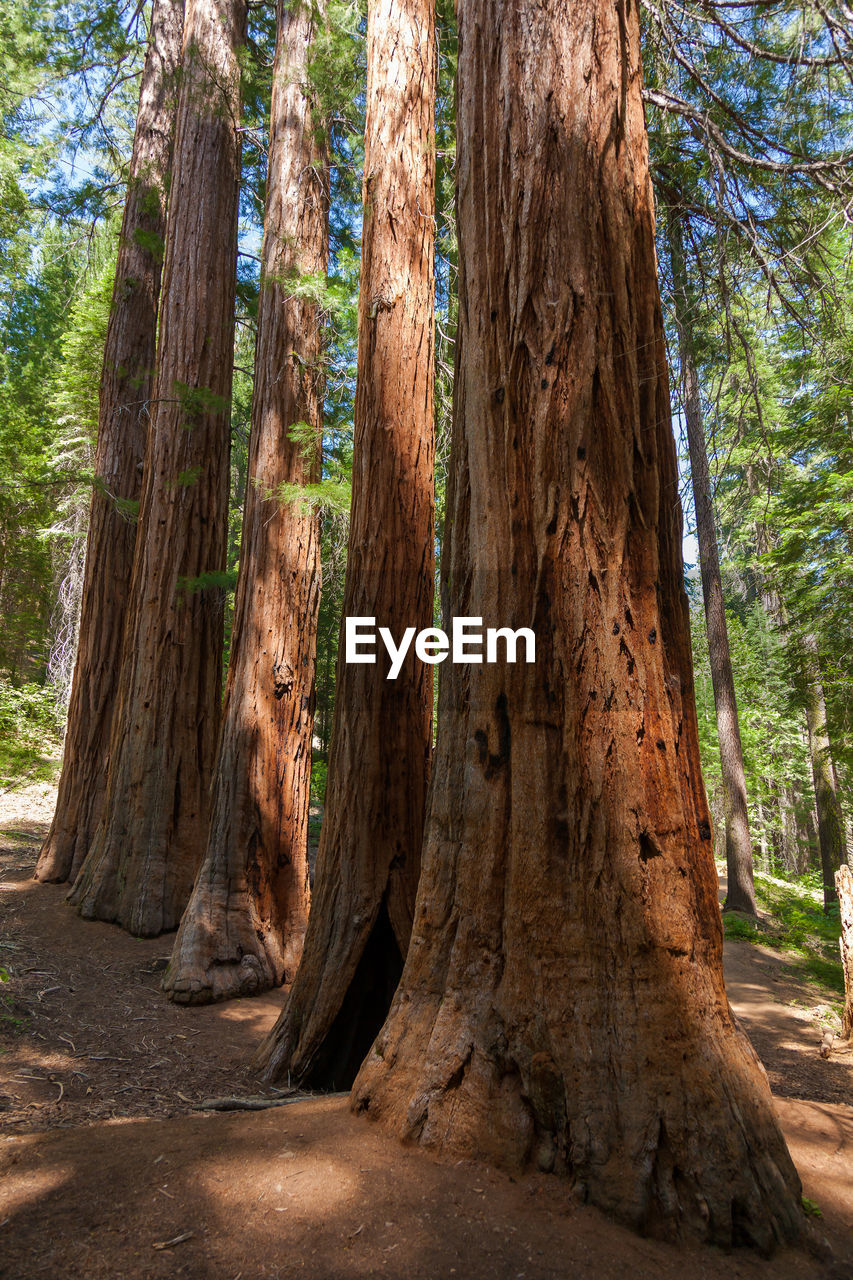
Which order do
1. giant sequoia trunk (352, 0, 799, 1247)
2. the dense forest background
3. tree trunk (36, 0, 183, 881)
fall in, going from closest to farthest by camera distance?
giant sequoia trunk (352, 0, 799, 1247) < the dense forest background < tree trunk (36, 0, 183, 881)

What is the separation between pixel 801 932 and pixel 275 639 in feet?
36.4

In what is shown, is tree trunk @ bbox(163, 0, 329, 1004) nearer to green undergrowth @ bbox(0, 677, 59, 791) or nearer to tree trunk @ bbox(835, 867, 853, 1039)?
tree trunk @ bbox(835, 867, 853, 1039)

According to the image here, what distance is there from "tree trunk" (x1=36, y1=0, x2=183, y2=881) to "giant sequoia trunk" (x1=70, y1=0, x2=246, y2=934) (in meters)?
0.98

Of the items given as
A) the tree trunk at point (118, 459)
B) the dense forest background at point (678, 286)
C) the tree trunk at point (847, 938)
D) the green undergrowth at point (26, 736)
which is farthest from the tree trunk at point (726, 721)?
the green undergrowth at point (26, 736)

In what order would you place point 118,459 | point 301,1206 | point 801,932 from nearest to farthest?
point 301,1206, point 118,459, point 801,932

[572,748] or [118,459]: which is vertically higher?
[118,459]

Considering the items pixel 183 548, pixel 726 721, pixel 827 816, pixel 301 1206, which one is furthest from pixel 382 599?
pixel 827 816

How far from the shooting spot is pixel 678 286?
594 cm

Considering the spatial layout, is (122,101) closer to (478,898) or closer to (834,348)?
(834,348)

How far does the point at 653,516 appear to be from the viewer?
2.74 m

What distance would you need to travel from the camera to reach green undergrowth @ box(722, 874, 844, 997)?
10570mm

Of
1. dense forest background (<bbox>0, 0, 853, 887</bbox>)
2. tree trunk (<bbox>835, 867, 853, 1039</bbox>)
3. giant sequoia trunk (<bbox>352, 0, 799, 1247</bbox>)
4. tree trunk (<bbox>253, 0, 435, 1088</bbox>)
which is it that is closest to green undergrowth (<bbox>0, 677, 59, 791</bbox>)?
dense forest background (<bbox>0, 0, 853, 887</bbox>)

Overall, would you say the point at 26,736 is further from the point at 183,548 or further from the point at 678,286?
the point at 678,286

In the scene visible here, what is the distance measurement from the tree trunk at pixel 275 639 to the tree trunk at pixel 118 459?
256cm
